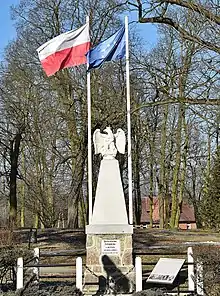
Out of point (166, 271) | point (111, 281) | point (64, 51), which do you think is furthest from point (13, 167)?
point (166, 271)

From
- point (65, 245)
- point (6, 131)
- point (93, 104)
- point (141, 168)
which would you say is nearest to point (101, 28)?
point (93, 104)

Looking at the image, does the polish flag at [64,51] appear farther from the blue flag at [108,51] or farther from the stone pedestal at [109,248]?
the stone pedestal at [109,248]

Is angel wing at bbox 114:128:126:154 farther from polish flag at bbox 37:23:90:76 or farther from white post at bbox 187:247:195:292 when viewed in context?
white post at bbox 187:247:195:292

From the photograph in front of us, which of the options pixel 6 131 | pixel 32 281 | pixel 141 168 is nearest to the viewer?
pixel 32 281

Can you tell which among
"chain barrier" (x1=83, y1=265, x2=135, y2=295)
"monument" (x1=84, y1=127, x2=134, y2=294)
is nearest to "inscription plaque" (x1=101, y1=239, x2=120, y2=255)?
"monument" (x1=84, y1=127, x2=134, y2=294)

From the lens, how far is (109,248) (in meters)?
13.1

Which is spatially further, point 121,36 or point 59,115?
point 59,115

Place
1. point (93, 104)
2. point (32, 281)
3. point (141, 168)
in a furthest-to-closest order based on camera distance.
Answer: point (141, 168) → point (93, 104) → point (32, 281)

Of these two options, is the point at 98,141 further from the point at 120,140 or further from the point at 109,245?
the point at 109,245

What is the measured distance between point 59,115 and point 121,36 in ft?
50.2

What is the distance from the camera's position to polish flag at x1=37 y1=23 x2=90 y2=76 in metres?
14.6

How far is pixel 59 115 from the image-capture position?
29.9 metres

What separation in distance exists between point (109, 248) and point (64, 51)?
16.4ft

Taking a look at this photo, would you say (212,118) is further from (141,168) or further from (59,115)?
(141,168)
